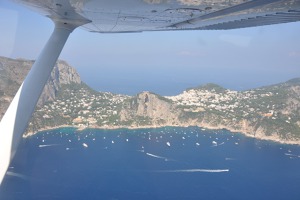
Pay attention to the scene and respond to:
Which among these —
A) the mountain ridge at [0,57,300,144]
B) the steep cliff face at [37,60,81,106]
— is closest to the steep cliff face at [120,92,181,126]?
the mountain ridge at [0,57,300,144]

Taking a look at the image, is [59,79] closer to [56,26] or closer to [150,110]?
[150,110]

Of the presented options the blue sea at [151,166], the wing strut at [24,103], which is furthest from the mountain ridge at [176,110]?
the wing strut at [24,103]

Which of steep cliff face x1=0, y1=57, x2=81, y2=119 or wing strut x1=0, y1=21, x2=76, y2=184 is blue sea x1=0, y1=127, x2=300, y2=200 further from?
wing strut x1=0, y1=21, x2=76, y2=184

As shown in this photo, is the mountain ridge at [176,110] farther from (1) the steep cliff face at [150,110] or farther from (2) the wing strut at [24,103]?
(2) the wing strut at [24,103]

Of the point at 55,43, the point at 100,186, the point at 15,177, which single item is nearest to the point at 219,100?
the point at 100,186

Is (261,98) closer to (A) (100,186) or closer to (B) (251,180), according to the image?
(B) (251,180)
